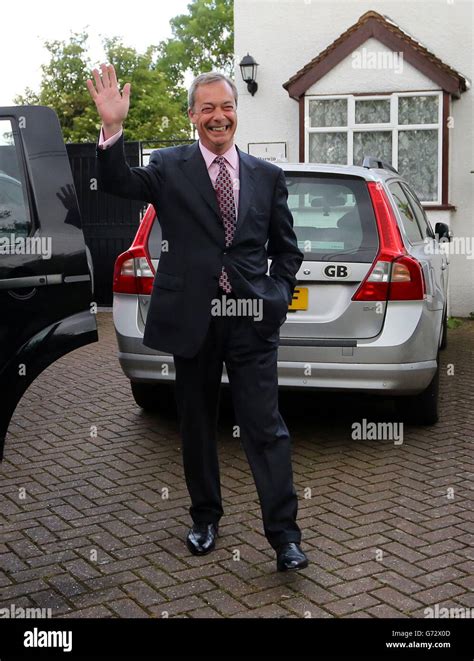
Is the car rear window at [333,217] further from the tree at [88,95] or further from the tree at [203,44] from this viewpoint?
the tree at [203,44]

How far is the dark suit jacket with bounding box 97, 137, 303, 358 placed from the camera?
369 cm

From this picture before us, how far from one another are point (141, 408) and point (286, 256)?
330 centimetres

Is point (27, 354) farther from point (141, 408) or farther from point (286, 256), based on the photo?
point (141, 408)

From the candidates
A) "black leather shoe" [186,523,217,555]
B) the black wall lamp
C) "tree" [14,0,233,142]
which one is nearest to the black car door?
"black leather shoe" [186,523,217,555]

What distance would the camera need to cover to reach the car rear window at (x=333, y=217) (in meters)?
5.54

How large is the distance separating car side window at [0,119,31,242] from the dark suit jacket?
1.49ft

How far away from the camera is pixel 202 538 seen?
4047mm

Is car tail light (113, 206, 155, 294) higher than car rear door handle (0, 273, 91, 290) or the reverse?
the reverse

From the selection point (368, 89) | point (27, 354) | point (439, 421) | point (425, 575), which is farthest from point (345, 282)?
point (368, 89)

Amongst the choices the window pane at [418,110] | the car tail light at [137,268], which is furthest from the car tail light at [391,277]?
the window pane at [418,110]

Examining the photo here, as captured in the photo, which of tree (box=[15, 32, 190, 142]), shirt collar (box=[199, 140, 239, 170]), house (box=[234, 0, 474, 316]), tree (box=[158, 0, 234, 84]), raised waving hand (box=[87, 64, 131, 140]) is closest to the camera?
raised waving hand (box=[87, 64, 131, 140])

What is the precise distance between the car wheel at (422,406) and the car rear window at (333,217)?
1.06 metres

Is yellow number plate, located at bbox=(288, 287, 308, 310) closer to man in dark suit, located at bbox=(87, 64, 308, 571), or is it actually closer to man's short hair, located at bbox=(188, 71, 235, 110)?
man in dark suit, located at bbox=(87, 64, 308, 571)

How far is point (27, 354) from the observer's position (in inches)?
137
